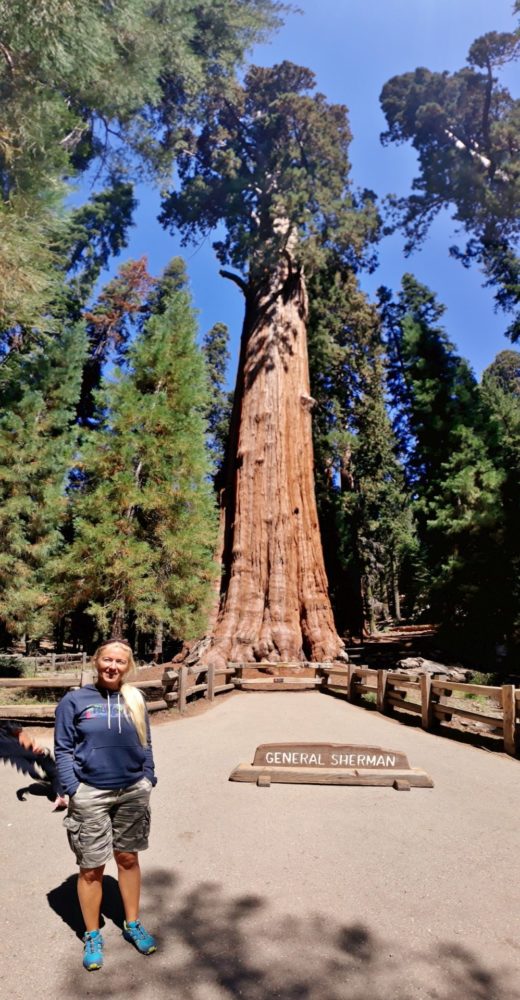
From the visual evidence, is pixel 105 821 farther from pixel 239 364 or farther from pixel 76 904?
pixel 239 364

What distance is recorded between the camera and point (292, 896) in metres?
3.09

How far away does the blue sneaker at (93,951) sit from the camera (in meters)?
2.33

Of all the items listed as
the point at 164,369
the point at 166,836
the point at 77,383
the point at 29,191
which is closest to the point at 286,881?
the point at 166,836

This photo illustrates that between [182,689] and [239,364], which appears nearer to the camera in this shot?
[182,689]

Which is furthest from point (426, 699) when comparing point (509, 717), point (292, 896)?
point (292, 896)

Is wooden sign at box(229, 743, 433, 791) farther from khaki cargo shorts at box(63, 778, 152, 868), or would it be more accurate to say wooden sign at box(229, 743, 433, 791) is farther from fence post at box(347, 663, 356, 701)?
fence post at box(347, 663, 356, 701)

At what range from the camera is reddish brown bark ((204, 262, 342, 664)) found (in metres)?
13.6

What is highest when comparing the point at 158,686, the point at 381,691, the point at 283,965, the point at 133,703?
the point at 133,703

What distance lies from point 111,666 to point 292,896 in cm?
197

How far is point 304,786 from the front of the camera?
5395 millimetres

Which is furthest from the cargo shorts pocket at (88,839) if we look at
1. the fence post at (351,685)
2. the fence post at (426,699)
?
the fence post at (351,685)

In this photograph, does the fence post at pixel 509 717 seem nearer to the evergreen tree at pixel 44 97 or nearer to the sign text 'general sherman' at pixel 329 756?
the sign text 'general sherman' at pixel 329 756

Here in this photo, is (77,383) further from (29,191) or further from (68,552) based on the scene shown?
(29,191)

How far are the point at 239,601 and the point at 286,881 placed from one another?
1053 cm
